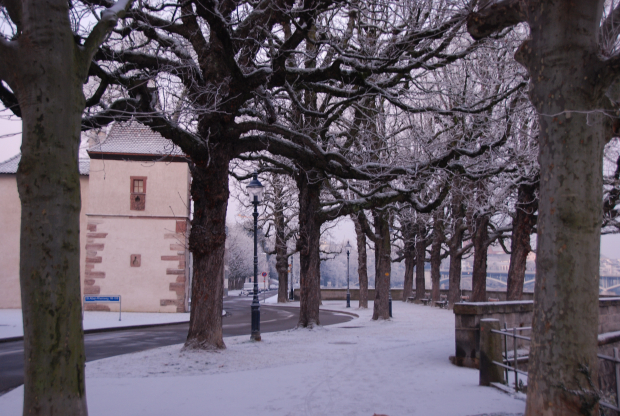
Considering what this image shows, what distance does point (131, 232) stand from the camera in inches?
1141

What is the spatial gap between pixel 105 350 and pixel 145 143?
61.2ft

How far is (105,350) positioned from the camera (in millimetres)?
13172

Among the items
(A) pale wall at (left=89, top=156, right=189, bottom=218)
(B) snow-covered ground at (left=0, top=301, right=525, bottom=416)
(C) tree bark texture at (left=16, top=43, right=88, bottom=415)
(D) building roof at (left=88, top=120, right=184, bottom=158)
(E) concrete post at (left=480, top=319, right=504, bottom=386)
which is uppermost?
(D) building roof at (left=88, top=120, right=184, bottom=158)

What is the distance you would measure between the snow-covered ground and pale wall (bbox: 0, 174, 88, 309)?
21.5 metres

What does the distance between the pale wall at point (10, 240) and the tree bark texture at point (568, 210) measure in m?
28.2

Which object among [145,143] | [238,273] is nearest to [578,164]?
[145,143]

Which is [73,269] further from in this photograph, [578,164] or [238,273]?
[238,273]

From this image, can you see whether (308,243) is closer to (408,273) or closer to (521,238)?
(521,238)

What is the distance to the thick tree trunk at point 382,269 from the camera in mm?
22391

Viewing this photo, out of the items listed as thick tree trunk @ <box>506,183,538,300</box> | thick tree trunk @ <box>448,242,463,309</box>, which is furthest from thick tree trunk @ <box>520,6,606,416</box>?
thick tree trunk @ <box>448,242,463,309</box>

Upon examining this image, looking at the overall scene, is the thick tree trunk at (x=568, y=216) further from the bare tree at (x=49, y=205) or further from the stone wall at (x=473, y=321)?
the stone wall at (x=473, y=321)

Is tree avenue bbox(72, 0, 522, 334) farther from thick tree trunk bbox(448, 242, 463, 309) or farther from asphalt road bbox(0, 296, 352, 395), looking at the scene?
thick tree trunk bbox(448, 242, 463, 309)

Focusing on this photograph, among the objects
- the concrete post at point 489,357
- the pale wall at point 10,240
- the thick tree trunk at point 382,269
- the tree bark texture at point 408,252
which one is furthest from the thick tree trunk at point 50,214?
the tree bark texture at point 408,252

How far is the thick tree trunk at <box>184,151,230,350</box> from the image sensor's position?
35.6 ft
